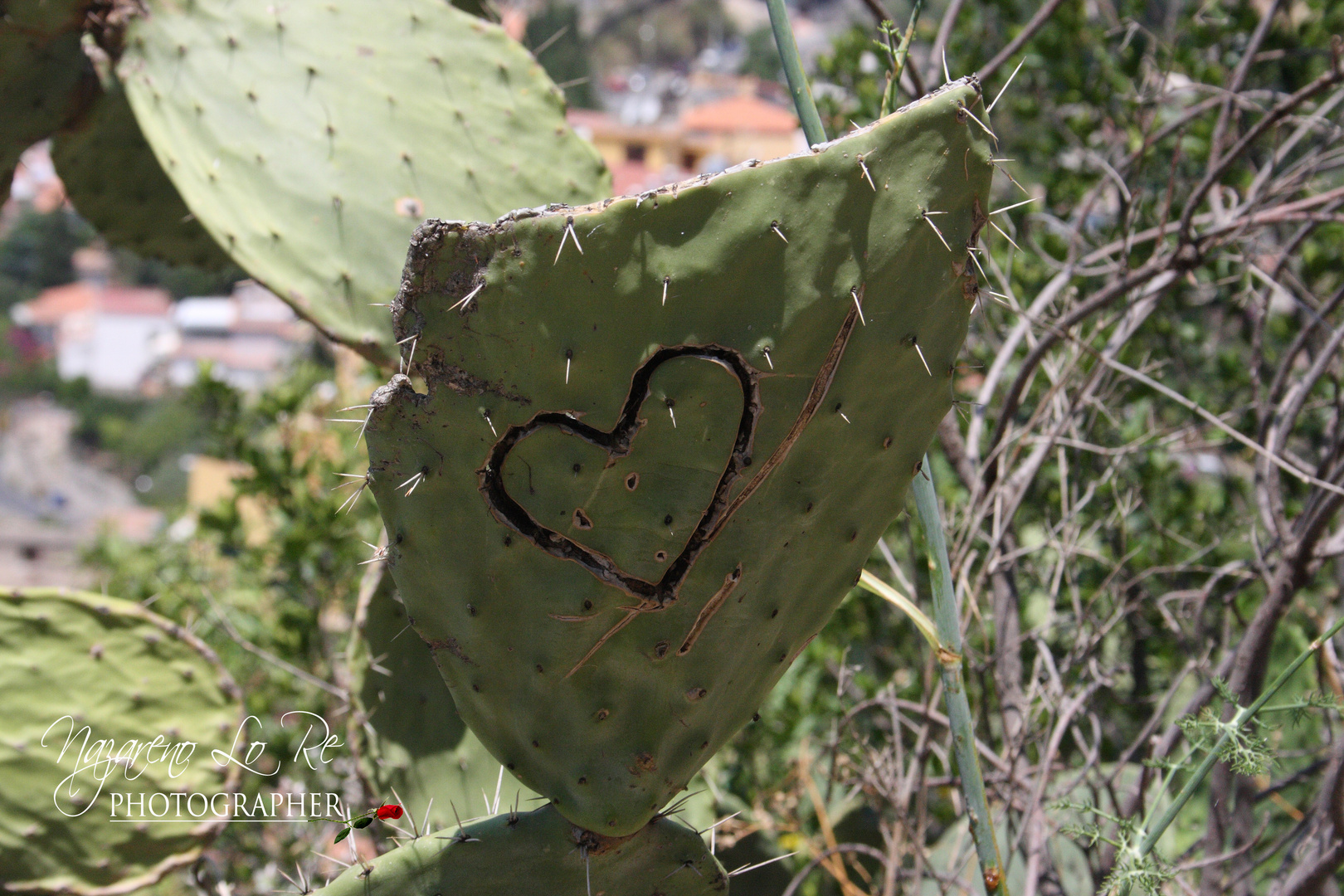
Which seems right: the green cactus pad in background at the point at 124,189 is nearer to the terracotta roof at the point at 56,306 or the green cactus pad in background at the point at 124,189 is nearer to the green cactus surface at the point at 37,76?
the green cactus surface at the point at 37,76

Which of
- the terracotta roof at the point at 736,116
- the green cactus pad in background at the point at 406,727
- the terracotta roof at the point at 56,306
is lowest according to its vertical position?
the terracotta roof at the point at 56,306

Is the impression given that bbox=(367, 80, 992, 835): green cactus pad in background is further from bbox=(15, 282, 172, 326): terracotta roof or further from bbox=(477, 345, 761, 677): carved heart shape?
bbox=(15, 282, 172, 326): terracotta roof

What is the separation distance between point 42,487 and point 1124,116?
99.8 feet

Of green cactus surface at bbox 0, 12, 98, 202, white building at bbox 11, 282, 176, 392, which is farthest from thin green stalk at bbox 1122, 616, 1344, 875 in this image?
white building at bbox 11, 282, 176, 392

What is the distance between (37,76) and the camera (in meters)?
1.72

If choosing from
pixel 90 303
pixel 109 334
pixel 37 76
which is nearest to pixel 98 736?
pixel 37 76

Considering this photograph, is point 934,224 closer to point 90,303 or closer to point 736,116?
point 736,116

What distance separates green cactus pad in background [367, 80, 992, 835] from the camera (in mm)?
783

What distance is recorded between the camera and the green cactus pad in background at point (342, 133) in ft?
4.90

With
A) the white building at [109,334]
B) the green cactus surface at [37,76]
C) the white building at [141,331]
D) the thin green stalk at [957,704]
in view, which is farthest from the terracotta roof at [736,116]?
the thin green stalk at [957,704]

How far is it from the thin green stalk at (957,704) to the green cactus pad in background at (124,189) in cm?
143

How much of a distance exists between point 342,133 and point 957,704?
118cm

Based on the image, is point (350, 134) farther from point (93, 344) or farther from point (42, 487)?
point (93, 344)

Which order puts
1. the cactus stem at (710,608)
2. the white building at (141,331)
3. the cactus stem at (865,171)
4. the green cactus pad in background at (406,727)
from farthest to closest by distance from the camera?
1. the white building at (141,331)
2. the green cactus pad in background at (406,727)
3. the cactus stem at (710,608)
4. the cactus stem at (865,171)
